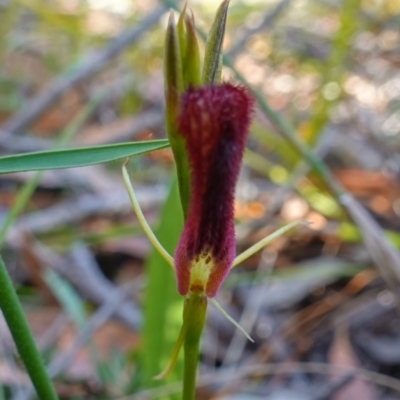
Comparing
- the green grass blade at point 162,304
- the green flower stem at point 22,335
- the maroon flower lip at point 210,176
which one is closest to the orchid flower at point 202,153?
the maroon flower lip at point 210,176

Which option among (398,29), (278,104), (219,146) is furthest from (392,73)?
(219,146)

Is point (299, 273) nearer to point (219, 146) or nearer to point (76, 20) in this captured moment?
point (219, 146)

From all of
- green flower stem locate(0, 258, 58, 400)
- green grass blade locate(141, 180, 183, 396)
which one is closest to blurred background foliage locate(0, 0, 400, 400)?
green grass blade locate(141, 180, 183, 396)

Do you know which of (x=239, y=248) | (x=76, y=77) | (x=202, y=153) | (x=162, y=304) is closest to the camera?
(x=202, y=153)

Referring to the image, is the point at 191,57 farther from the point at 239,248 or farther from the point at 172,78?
the point at 239,248

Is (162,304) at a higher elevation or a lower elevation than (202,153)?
lower

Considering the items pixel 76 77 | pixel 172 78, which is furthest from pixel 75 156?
pixel 76 77

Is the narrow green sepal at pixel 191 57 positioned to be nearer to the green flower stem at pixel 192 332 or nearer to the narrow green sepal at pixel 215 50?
the narrow green sepal at pixel 215 50
